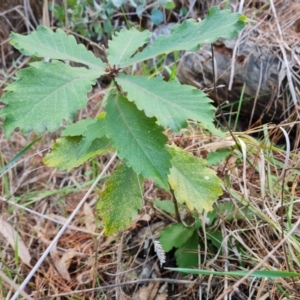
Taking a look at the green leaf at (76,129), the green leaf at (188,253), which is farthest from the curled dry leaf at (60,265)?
the green leaf at (76,129)

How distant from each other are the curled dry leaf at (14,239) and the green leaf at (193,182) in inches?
26.4

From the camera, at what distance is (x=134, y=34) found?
1070 millimetres

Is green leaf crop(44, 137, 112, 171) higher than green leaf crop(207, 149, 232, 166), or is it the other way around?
green leaf crop(44, 137, 112, 171)

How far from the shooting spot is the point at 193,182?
102 cm

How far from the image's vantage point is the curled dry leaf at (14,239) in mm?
1405

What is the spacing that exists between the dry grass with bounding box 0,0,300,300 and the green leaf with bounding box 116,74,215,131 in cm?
30

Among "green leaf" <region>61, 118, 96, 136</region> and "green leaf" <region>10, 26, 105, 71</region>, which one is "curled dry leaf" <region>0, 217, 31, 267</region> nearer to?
"green leaf" <region>61, 118, 96, 136</region>

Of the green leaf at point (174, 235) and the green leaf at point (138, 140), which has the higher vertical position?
the green leaf at point (138, 140)

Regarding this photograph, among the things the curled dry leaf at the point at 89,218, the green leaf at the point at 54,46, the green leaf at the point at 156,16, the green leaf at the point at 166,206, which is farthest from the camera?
the green leaf at the point at 156,16

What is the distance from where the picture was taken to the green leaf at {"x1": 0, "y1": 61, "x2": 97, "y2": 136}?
820 millimetres

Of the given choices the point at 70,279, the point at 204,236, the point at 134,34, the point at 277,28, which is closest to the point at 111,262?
the point at 70,279

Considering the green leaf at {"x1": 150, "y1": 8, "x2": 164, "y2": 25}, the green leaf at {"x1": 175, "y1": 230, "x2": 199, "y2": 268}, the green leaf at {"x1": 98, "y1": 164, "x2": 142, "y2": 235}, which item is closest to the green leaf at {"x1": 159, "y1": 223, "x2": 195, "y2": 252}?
the green leaf at {"x1": 175, "y1": 230, "x2": 199, "y2": 268}

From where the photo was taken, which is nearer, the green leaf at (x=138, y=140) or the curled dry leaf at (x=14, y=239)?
the green leaf at (x=138, y=140)

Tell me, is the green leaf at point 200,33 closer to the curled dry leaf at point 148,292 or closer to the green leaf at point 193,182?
the green leaf at point 193,182
